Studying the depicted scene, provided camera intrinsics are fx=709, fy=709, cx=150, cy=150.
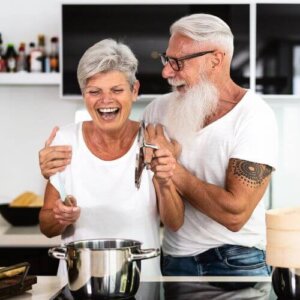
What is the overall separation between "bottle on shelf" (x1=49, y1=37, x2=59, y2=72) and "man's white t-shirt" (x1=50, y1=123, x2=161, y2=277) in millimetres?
1718

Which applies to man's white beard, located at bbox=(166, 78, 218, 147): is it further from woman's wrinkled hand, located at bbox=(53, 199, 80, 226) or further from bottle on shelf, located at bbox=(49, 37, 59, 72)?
bottle on shelf, located at bbox=(49, 37, 59, 72)

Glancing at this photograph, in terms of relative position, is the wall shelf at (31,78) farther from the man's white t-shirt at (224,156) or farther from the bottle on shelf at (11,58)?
the man's white t-shirt at (224,156)

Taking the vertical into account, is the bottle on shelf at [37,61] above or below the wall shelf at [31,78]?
above

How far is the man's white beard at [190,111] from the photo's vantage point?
214cm

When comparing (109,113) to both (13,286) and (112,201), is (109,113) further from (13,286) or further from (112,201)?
(13,286)

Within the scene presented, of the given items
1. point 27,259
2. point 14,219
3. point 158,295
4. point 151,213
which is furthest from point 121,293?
point 14,219

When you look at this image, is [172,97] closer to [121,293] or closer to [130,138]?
[130,138]

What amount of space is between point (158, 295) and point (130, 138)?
2.11 ft

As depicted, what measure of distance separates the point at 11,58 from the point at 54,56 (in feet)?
0.75

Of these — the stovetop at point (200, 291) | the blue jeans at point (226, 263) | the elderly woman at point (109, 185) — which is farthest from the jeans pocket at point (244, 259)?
the stovetop at point (200, 291)

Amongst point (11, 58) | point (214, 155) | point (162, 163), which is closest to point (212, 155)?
point (214, 155)

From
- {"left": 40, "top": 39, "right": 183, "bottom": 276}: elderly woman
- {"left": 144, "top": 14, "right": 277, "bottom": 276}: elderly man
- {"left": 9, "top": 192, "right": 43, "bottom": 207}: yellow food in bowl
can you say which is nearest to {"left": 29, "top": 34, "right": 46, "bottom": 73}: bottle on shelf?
{"left": 9, "top": 192, "right": 43, "bottom": 207}: yellow food in bowl

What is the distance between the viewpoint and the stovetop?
160 cm

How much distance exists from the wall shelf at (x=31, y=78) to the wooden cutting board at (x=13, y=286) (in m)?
2.11
